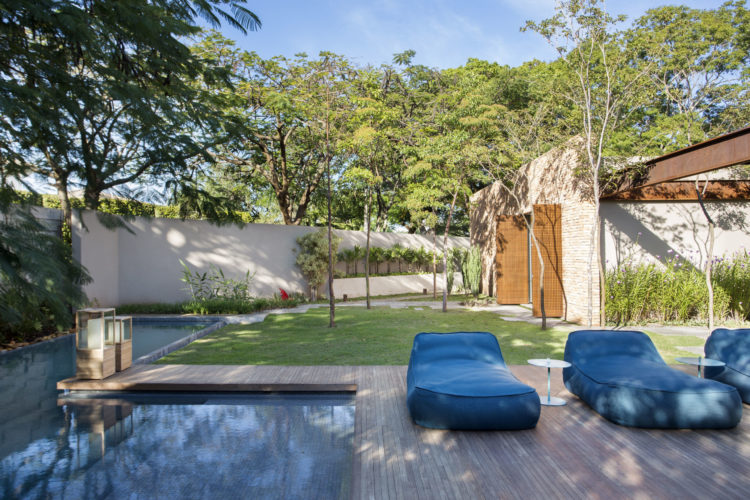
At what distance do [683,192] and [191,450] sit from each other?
944cm

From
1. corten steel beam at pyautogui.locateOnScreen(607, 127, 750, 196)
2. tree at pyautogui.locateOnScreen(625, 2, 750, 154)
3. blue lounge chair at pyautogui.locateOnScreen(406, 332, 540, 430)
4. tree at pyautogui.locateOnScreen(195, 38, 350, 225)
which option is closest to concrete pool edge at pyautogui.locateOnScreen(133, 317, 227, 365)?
blue lounge chair at pyautogui.locateOnScreen(406, 332, 540, 430)

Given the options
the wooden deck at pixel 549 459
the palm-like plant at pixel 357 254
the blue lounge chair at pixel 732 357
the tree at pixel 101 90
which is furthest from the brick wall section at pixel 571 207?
the tree at pixel 101 90

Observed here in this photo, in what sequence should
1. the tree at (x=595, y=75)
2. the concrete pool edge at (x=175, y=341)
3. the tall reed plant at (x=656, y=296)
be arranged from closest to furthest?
the concrete pool edge at (x=175, y=341), the tree at (x=595, y=75), the tall reed plant at (x=656, y=296)

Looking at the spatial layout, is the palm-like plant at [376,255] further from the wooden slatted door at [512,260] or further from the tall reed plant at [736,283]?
the tall reed plant at [736,283]

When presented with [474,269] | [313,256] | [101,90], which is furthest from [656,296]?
[101,90]

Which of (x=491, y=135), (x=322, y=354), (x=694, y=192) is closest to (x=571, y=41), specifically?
(x=694, y=192)

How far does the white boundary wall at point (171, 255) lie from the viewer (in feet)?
33.9

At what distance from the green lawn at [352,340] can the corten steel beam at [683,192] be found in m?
2.81

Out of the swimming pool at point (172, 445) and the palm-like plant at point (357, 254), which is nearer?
the swimming pool at point (172, 445)

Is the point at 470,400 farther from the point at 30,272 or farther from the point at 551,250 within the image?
the point at 551,250

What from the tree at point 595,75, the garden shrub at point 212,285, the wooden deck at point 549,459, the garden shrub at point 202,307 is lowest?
the wooden deck at point 549,459

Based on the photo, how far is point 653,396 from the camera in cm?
332

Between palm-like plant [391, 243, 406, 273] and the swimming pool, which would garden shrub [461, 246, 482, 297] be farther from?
the swimming pool

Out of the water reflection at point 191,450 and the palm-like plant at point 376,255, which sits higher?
the palm-like plant at point 376,255
